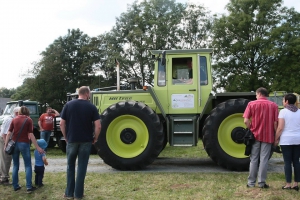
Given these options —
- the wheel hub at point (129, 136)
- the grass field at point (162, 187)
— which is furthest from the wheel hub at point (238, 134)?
the wheel hub at point (129, 136)

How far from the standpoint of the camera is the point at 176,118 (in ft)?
28.0

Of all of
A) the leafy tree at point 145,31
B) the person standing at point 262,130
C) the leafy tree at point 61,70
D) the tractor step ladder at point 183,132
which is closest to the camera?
the person standing at point 262,130

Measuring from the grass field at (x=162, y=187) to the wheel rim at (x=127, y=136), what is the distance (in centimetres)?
72

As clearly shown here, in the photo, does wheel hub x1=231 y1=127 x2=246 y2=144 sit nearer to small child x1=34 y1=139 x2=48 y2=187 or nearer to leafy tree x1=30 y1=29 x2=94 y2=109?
small child x1=34 y1=139 x2=48 y2=187

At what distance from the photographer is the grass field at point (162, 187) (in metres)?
5.96

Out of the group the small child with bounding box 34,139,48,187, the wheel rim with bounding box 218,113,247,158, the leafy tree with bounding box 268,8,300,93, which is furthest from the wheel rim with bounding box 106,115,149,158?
the leafy tree with bounding box 268,8,300,93

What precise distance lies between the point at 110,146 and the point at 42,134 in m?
4.78

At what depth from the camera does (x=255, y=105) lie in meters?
6.28

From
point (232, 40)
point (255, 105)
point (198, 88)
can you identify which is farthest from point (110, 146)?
point (232, 40)

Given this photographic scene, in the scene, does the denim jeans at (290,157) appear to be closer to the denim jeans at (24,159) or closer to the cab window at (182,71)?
the cab window at (182,71)

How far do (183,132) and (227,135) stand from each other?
1028mm

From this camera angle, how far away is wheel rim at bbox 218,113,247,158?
8188mm

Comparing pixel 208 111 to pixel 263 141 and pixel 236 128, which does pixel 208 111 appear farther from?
pixel 263 141

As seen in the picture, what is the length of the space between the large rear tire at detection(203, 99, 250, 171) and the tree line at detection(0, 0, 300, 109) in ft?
51.8
